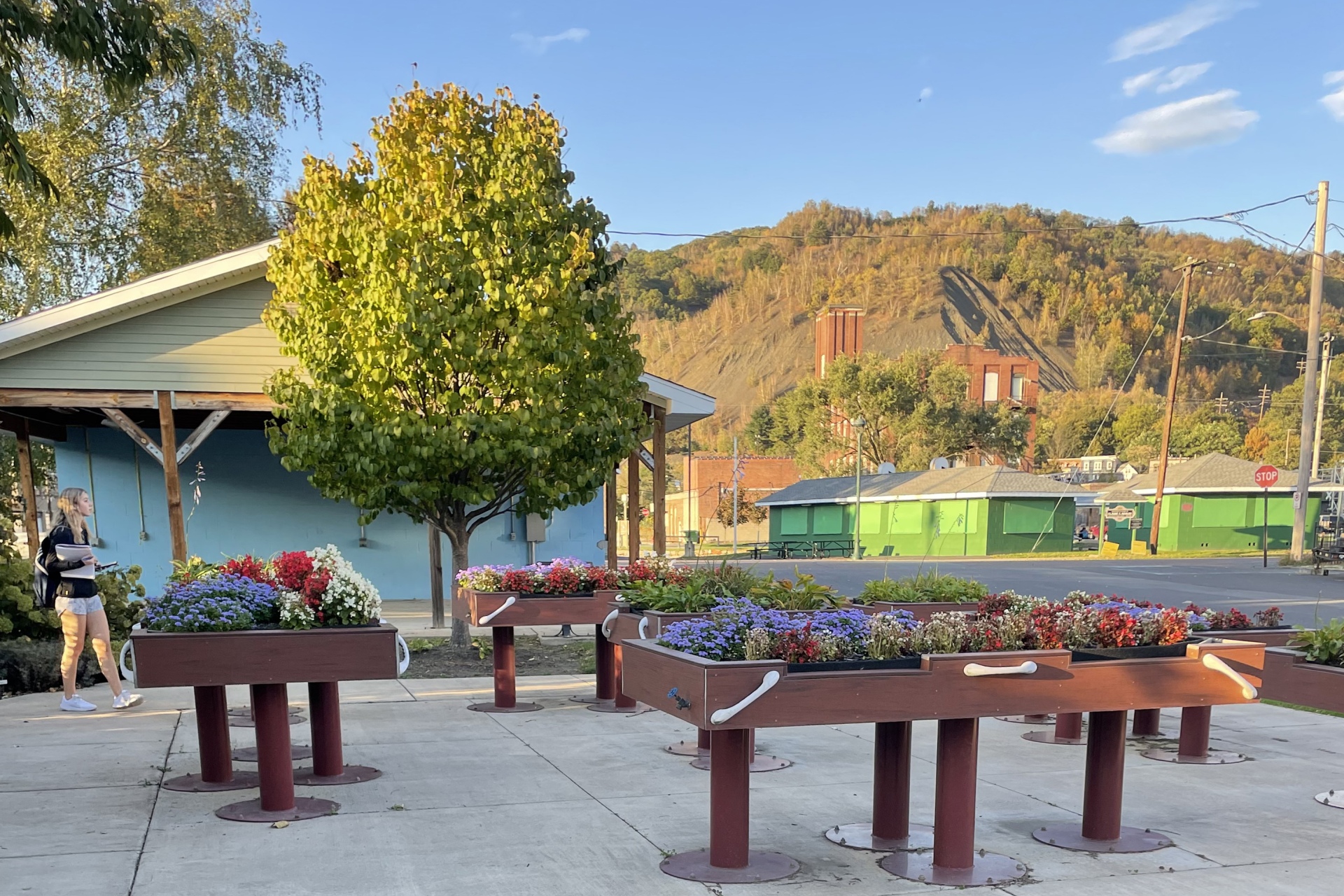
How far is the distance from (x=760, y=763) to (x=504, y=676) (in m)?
2.85

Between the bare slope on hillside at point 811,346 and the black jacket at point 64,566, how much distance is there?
15862 cm

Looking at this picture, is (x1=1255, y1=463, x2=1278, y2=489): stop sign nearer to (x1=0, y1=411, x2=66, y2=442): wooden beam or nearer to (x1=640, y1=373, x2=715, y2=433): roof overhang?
(x1=640, y1=373, x2=715, y2=433): roof overhang

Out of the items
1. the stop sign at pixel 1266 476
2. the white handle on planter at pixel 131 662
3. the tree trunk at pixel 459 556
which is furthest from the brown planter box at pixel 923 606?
the stop sign at pixel 1266 476

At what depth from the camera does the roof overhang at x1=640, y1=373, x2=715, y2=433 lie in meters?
14.3

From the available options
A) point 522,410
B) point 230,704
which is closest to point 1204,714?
point 522,410

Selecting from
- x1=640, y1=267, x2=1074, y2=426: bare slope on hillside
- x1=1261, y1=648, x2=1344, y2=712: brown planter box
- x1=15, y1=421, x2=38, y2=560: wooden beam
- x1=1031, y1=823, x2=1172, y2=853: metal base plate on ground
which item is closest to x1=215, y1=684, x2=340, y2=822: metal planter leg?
x1=1031, y1=823, x2=1172, y2=853: metal base plate on ground

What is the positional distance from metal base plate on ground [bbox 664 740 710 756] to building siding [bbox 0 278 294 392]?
8.53 m

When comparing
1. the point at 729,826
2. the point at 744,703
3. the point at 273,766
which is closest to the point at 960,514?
the point at 273,766

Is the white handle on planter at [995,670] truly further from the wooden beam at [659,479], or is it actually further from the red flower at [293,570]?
the wooden beam at [659,479]

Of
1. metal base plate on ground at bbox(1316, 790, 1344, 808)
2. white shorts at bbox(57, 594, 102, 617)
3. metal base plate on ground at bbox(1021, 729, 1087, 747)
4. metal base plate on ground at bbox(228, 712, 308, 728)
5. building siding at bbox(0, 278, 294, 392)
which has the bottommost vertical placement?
metal base plate on ground at bbox(228, 712, 308, 728)

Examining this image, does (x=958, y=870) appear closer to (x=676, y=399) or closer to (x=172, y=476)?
(x=676, y=399)

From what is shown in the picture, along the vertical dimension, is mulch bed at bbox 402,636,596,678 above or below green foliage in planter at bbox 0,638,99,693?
below

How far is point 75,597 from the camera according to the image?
24.8 ft

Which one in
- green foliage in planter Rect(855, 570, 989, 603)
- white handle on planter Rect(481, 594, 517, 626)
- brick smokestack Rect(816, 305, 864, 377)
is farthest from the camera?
brick smokestack Rect(816, 305, 864, 377)
